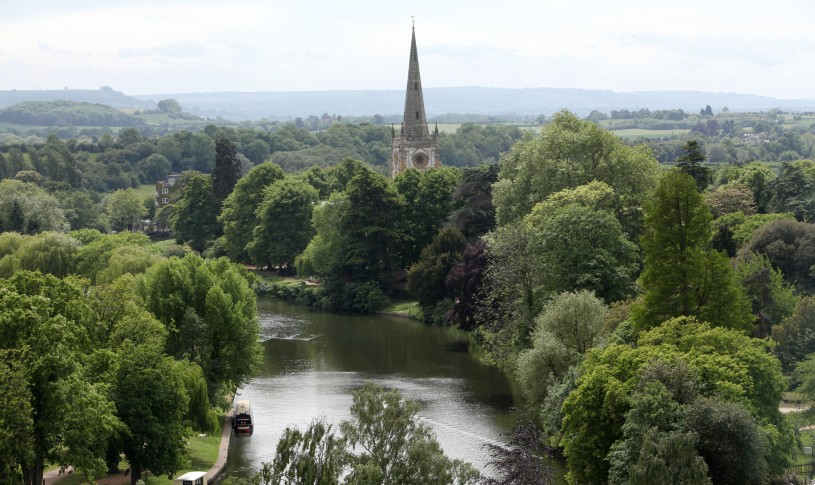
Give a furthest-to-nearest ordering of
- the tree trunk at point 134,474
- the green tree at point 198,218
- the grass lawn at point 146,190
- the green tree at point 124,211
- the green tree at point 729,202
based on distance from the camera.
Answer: the grass lawn at point 146,190
the green tree at point 124,211
the green tree at point 198,218
the green tree at point 729,202
the tree trunk at point 134,474

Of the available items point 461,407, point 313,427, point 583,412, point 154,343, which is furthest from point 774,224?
point 313,427

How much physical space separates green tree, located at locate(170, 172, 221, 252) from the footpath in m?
67.2

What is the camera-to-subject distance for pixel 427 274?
9100 cm

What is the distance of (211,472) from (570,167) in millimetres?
36333

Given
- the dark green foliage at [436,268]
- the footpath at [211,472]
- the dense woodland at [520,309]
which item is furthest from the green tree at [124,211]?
the footpath at [211,472]

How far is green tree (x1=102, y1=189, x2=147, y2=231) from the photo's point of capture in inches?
6093

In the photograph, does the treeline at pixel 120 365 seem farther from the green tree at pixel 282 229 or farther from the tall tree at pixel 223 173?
the tall tree at pixel 223 173

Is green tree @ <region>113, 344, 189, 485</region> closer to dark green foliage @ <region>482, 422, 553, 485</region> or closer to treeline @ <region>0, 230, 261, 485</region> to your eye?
treeline @ <region>0, 230, 261, 485</region>

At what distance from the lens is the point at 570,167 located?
81.4m

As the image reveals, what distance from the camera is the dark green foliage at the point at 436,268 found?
298ft

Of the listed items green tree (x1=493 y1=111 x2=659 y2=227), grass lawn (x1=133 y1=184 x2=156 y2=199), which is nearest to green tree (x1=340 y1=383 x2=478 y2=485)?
green tree (x1=493 y1=111 x2=659 y2=227)

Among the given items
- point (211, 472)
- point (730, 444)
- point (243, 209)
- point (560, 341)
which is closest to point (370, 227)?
point (243, 209)

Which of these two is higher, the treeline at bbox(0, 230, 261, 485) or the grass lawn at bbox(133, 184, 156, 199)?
the treeline at bbox(0, 230, 261, 485)

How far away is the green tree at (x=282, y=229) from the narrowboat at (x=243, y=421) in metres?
52.0
